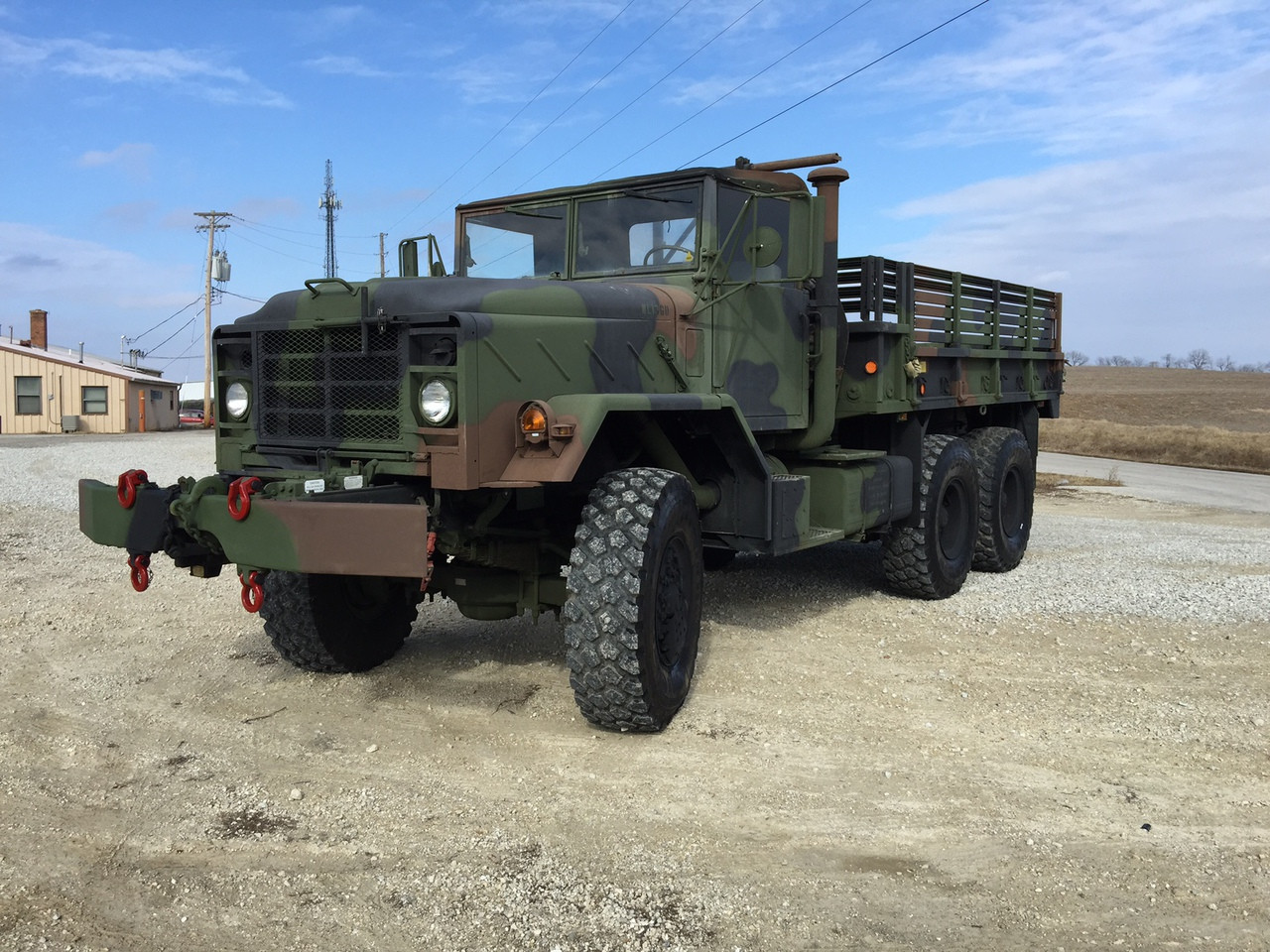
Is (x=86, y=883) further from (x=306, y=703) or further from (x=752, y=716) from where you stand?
(x=752, y=716)

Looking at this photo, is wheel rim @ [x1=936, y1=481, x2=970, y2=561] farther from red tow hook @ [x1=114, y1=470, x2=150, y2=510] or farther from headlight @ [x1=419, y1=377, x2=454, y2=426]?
red tow hook @ [x1=114, y1=470, x2=150, y2=510]

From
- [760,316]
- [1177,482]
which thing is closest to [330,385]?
[760,316]

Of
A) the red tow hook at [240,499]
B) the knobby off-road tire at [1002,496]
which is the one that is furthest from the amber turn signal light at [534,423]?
the knobby off-road tire at [1002,496]

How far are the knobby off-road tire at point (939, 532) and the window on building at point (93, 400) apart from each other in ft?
106

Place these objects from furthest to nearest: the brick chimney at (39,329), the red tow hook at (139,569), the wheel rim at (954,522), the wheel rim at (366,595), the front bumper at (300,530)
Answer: the brick chimney at (39,329) < the wheel rim at (954,522) < the wheel rim at (366,595) < the red tow hook at (139,569) < the front bumper at (300,530)

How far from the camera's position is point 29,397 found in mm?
33781

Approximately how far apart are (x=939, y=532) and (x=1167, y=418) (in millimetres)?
35434

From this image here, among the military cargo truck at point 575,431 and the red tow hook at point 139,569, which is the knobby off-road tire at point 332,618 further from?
the red tow hook at point 139,569

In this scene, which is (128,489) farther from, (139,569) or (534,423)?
(534,423)

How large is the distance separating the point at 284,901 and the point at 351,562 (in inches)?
47.6

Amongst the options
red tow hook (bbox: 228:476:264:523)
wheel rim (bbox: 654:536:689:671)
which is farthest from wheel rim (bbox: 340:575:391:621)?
wheel rim (bbox: 654:536:689:671)

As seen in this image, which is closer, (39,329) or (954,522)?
(954,522)

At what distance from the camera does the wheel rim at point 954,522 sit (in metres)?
8.02

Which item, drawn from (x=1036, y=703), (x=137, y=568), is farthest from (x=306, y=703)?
(x=1036, y=703)
